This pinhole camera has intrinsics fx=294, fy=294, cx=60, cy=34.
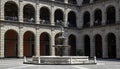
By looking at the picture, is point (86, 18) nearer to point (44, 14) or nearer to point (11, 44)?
point (44, 14)

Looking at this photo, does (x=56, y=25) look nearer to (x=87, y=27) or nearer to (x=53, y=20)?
(x=53, y=20)

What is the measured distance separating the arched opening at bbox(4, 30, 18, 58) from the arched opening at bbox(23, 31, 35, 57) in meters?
1.92

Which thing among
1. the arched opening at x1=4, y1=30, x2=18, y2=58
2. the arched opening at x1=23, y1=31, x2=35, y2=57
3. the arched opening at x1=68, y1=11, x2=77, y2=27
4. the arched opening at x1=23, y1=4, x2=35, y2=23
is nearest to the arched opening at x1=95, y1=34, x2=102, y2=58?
the arched opening at x1=68, y1=11, x2=77, y2=27

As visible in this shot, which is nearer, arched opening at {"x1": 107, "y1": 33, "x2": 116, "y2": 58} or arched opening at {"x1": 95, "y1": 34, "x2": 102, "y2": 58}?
arched opening at {"x1": 107, "y1": 33, "x2": 116, "y2": 58}

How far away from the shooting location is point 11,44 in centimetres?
5128

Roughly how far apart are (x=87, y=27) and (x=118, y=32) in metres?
7.60

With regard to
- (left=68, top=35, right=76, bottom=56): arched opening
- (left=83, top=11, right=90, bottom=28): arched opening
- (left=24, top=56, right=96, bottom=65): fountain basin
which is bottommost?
(left=24, top=56, right=96, bottom=65): fountain basin

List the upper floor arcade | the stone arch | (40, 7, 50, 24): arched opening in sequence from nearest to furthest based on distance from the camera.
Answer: the upper floor arcade, (40, 7, 50, 24): arched opening, the stone arch

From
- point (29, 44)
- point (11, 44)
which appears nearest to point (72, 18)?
point (29, 44)

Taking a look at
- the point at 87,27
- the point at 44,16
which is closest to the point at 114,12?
the point at 87,27

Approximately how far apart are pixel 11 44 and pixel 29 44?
12.5 ft

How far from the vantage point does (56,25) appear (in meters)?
52.1

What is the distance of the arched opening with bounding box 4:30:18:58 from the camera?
50.8 meters

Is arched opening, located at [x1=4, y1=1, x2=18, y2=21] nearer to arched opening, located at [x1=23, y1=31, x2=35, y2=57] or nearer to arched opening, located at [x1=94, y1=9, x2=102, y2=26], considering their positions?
arched opening, located at [x1=23, y1=31, x2=35, y2=57]
